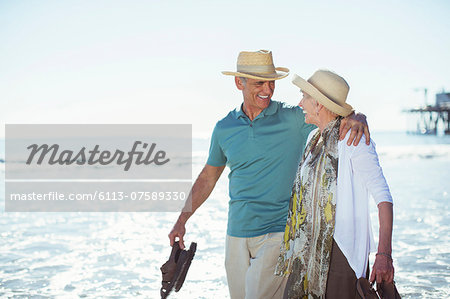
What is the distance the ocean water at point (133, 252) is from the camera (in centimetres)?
560

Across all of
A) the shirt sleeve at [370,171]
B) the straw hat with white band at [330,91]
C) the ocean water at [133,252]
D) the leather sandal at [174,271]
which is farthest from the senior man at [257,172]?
the ocean water at [133,252]

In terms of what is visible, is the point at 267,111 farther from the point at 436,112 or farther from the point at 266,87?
the point at 436,112

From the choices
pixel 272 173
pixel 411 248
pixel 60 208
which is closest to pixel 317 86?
pixel 272 173

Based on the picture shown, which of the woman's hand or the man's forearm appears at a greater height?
the man's forearm

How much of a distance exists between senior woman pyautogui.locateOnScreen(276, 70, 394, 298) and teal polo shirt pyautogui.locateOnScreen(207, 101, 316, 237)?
2.25 ft

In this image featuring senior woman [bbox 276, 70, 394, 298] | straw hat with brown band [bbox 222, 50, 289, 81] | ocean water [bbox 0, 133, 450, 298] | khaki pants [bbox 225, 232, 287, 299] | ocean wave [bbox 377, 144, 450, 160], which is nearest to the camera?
senior woman [bbox 276, 70, 394, 298]

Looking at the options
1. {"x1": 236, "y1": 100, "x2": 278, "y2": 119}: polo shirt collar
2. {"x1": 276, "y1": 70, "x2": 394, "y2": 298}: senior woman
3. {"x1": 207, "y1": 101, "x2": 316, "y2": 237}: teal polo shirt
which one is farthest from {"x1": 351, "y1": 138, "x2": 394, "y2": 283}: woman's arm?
{"x1": 236, "y1": 100, "x2": 278, "y2": 119}: polo shirt collar

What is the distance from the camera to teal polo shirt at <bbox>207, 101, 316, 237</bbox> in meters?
3.31

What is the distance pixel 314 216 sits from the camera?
8.06ft

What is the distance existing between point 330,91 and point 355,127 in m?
0.26

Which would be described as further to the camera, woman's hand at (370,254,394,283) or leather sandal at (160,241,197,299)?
leather sandal at (160,241,197,299)

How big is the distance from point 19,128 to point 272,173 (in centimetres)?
7178

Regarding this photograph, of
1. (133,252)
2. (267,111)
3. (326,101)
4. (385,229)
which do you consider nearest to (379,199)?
(385,229)

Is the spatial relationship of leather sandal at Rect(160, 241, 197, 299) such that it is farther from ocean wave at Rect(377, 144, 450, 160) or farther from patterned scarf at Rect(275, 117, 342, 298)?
ocean wave at Rect(377, 144, 450, 160)
